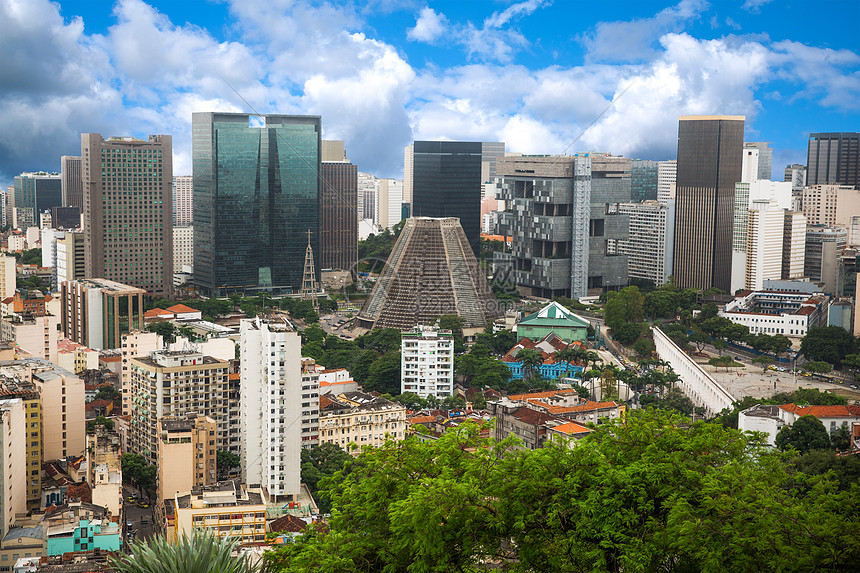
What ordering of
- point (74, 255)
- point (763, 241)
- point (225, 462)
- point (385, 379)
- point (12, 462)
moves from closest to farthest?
point (12, 462) < point (225, 462) < point (385, 379) < point (763, 241) < point (74, 255)

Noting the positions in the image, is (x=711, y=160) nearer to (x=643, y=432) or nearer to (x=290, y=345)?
(x=290, y=345)

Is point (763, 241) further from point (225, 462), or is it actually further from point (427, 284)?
point (225, 462)

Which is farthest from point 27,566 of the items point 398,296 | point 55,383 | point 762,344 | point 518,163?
point 518,163

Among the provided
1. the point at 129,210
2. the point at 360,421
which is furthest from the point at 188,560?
the point at 129,210

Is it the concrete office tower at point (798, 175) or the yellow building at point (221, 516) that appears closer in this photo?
the yellow building at point (221, 516)

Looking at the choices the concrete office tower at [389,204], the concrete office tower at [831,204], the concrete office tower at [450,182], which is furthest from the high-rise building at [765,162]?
the concrete office tower at [389,204]

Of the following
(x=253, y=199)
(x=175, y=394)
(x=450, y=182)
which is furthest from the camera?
(x=450, y=182)

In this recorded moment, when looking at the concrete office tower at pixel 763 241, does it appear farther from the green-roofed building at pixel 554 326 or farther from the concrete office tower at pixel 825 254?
the green-roofed building at pixel 554 326

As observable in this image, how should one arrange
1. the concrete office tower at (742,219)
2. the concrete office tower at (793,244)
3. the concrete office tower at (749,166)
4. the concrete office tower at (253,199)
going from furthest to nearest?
1. the concrete office tower at (749,166)
2. the concrete office tower at (253,199)
3. the concrete office tower at (793,244)
4. the concrete office tower at (742,219)
